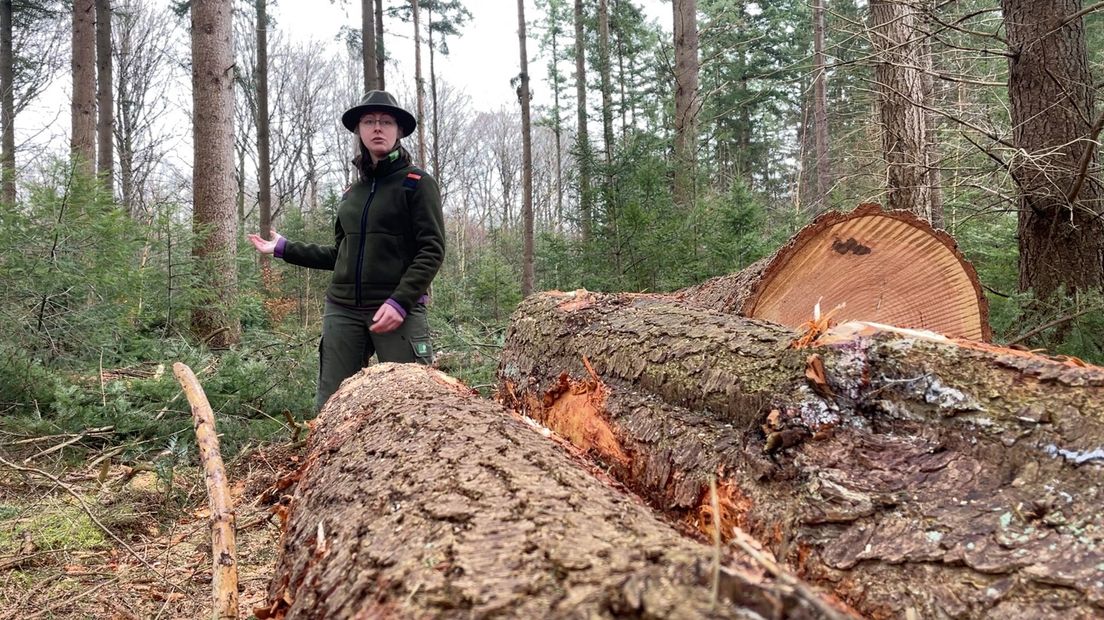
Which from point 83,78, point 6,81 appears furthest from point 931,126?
point 6,81

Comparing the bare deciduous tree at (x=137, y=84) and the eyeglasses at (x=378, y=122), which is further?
the bare deciduous tree at (x=137, y=84)

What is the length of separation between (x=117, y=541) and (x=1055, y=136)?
531cm

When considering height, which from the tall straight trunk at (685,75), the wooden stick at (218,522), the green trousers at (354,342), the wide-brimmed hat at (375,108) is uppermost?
the tall straight trunk at (685,75)

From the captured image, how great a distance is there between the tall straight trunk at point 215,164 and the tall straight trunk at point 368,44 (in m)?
5.56

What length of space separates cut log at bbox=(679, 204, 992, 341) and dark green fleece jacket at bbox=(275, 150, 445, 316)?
171 cm

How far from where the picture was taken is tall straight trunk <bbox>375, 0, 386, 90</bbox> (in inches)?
499

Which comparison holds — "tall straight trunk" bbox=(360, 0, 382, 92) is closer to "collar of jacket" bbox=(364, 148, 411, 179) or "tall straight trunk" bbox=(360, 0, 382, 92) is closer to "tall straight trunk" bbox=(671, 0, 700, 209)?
"tall straight trunk" bbox=(671, 0, 700, 209)

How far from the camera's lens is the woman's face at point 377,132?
3354 millimetres

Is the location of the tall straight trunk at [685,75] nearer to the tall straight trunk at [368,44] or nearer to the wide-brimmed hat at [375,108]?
the wide-brimmed hat at [375,108]

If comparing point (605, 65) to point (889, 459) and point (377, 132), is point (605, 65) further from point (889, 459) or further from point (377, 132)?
point (889, 459)

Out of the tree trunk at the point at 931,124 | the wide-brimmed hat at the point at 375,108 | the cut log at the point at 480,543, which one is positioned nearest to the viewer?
the cut log at the point at 480,543

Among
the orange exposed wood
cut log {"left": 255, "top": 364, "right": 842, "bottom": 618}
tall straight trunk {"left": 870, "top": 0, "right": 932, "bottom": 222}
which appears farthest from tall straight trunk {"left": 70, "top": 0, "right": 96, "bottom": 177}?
tall straight trunk {"left": 870, "top": 0, "right": 932, "bottom": 222}

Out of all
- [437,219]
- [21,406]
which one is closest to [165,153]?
[21,406]

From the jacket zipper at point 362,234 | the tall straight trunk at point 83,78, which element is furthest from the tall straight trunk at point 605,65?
the tall straight trunk at point 83,78
